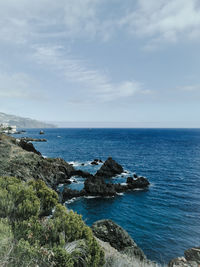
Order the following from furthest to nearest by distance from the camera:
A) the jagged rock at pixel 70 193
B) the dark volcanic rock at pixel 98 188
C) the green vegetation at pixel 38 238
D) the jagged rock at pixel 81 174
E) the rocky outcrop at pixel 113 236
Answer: the jagged rock at pixel 81 174
the dark volcanic rock at pixel 98 188
the jagged rock at pixel 70 193
the rocky outcrop at pixel 113 236
the green vegetation at pixel 38 238

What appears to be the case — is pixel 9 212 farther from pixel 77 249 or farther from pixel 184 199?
pixel 184 199

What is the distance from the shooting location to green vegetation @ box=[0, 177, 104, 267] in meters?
5.28

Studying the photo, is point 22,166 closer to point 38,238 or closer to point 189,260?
point 38,238

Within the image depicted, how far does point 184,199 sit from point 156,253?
16176 mm

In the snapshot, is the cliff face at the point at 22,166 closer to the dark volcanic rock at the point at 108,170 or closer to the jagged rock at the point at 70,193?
the jagged rock at the point at 70,193

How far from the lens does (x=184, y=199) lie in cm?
3012

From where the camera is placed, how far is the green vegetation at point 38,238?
5.28m

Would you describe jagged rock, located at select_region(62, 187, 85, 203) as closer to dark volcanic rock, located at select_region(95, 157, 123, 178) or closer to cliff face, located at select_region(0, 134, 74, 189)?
cliff face, located at select_region(0, 134, 74, 189)

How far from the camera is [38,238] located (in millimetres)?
6199

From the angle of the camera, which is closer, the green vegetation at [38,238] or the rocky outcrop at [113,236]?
the green vegetation at [38,238]

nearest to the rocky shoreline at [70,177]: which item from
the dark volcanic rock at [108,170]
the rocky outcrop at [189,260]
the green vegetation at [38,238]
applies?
the dark volcanic rock at [108,170]

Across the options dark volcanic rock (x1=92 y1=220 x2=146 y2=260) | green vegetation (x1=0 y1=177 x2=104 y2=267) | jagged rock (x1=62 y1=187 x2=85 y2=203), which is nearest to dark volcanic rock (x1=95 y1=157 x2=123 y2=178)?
jagged rock (x1=62 y1=187 x2=85 y2=203)

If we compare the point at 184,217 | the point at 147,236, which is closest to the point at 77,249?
the point at 147,236

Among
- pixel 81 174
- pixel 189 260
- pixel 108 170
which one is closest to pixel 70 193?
pixel 81 174
